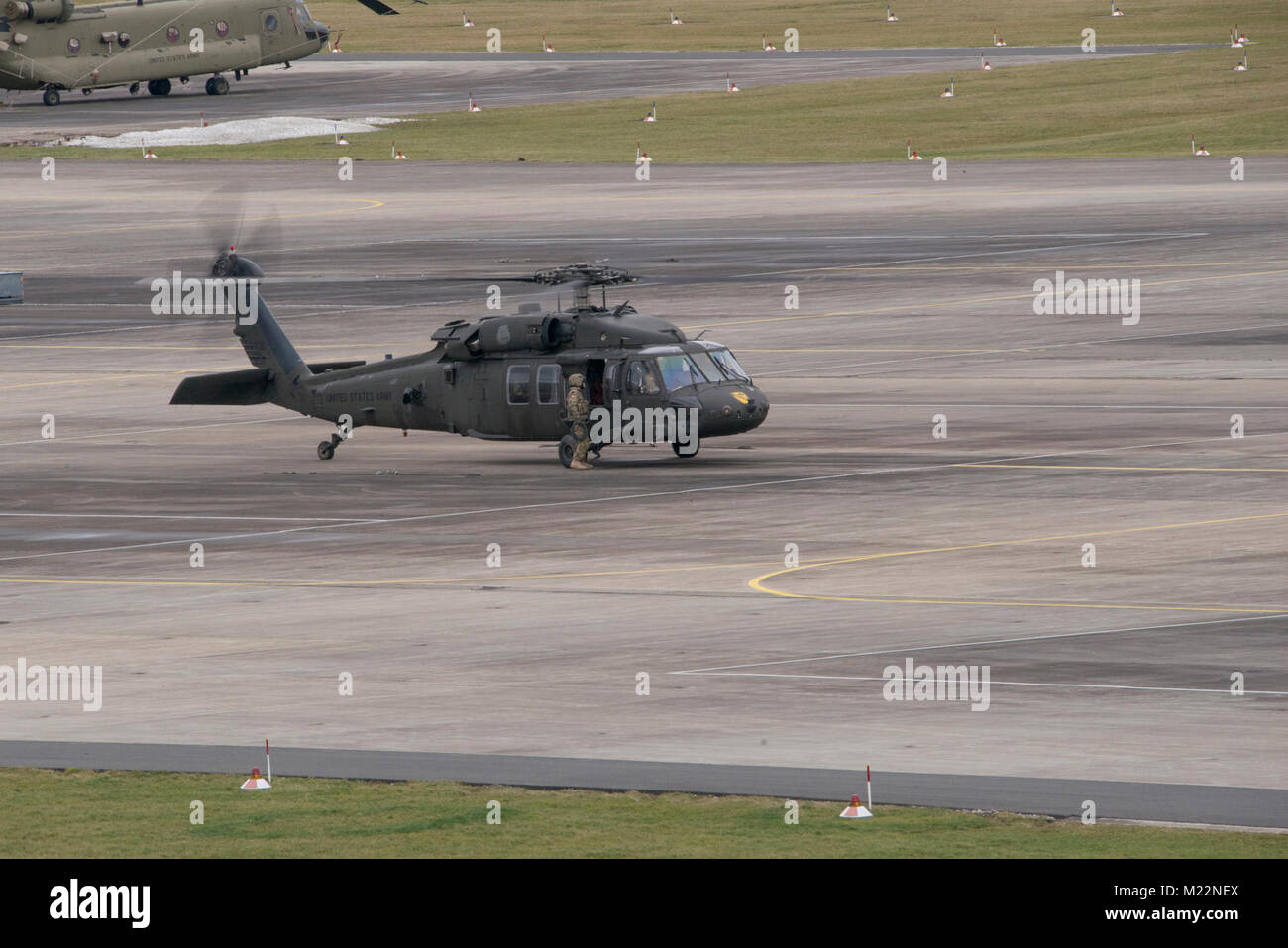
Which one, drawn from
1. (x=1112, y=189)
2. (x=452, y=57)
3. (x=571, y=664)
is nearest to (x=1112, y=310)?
(x=1112, y=189)

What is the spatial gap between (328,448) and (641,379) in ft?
23.4

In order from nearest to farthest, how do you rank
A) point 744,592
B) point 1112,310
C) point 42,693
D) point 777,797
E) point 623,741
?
point 777,797 < point 623,741 < point 42,693 < point 744,592 < point 1112,310

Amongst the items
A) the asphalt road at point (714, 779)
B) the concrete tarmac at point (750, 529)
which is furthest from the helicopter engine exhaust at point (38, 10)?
the asphalt road at point (714, 779)

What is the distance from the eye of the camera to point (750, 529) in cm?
3328

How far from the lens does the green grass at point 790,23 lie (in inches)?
4759

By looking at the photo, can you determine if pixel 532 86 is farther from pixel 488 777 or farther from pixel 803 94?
pixel 488 777

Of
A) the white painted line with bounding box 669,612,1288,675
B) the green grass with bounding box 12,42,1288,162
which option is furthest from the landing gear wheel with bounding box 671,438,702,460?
the green grass with bounding box 12,42,1288,162

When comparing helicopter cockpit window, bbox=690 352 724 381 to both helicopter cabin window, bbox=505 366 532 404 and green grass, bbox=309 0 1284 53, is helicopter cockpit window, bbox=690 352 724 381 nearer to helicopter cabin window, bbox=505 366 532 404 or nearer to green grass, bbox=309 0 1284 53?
helicopter cabin window, bbox=505 366 532 404

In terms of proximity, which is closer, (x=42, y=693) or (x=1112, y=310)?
(x=42, y=693)

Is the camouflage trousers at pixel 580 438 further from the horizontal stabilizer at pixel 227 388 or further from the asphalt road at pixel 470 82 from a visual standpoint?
the asphalt road at pixel 470 82

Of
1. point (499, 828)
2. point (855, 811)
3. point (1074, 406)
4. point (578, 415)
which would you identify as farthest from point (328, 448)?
point (855, 811)

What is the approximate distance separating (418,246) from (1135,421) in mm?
38180

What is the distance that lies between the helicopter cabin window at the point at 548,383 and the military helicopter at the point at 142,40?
6742 cm

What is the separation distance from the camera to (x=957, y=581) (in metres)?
28.8
